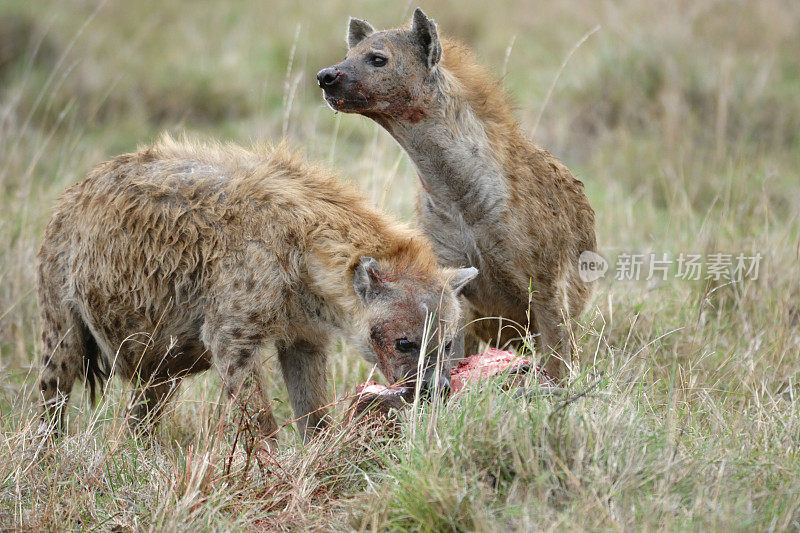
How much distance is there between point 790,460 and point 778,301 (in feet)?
6.94

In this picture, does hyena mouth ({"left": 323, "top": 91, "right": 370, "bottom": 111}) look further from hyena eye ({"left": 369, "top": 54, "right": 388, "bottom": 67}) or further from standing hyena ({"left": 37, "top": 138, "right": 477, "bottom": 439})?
standing hyena ({"left": 37, "top": 138, "right": 477, "bottom": 439})

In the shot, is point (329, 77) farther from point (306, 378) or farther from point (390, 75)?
point (306, 378)

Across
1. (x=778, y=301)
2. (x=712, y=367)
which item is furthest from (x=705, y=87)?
(x=712, y=367)

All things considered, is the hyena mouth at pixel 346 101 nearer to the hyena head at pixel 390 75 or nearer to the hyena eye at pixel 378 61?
the hyena head at pixel 390 75

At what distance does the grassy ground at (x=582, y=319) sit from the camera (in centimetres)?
299

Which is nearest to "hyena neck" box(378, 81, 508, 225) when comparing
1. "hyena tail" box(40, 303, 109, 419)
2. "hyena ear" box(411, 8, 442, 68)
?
"hyena ear" box(411, 8, 442, 68)

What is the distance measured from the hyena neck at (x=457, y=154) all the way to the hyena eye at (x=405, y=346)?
2.94 ft

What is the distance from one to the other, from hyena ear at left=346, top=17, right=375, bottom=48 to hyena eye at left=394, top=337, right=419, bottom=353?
61.6 inches

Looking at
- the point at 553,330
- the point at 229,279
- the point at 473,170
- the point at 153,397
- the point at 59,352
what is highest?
the point at 473,170

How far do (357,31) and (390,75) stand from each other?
493mm

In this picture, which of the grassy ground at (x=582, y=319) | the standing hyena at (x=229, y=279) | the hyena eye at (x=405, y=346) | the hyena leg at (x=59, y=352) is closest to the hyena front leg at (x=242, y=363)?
the standing hyena at (x=229, y=279)

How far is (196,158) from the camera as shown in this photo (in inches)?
168

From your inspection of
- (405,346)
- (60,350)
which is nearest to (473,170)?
(405,346)

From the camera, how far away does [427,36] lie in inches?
169
